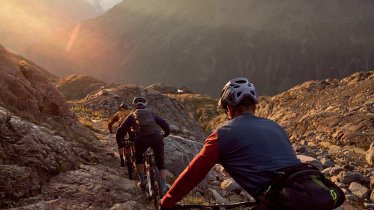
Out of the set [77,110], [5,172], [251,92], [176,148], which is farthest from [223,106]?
[77,110]

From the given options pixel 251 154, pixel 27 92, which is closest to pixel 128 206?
pixel 251 154

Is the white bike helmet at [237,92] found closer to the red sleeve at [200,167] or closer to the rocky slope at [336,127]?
the red sleeve at [200,167]

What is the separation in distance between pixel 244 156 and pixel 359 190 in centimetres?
1465

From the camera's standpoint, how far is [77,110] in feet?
108

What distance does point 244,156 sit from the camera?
4219mm

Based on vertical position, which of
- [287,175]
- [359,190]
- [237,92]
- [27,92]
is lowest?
[359,190]

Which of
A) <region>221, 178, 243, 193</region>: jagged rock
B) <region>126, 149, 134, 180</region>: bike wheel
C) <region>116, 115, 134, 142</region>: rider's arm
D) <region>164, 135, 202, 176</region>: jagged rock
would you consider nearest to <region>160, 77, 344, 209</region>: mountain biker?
<region>116, 115, 134, 142</region>: rider's arm

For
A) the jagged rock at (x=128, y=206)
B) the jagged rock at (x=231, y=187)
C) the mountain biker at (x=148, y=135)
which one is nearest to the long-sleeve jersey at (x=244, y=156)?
the mountain biker at (x=148, y=135)

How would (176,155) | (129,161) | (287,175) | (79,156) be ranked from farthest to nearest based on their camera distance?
(176,155), (79,156), (129,161), (287,175)

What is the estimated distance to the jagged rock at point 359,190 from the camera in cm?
1636

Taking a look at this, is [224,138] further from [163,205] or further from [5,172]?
[5,172]

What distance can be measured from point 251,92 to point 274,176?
3.49 ft

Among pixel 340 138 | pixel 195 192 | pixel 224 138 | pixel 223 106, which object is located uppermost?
pixel 223 106

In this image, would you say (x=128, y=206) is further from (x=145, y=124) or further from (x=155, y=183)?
(x=145, y=124)
